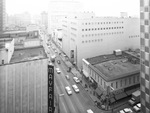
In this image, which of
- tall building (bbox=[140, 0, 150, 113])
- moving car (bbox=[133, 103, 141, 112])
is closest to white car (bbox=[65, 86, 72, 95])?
moving car (bbox=[133, 103, 141, 112])

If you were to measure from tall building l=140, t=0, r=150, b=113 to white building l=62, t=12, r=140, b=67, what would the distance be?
32.6 meters

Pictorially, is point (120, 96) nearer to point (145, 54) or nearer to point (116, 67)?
point (116, 67)

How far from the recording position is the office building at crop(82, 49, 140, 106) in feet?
113

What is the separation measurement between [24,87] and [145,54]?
19.7 metres

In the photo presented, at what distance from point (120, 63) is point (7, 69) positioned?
32.9m

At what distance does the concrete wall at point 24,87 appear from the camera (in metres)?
19.7

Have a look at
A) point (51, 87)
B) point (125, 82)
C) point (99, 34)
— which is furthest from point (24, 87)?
point (99, 34)

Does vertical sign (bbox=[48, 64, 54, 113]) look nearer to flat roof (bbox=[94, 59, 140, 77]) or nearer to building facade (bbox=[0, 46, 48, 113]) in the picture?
building facade (bbox=[0, 46, 48, 113])

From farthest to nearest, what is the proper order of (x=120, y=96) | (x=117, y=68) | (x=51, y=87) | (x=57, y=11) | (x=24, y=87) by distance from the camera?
(x=57, y=11)
(x=117, y=68)
(x=120, y=96)
(x=24, y=87)
(x=51, y=87)

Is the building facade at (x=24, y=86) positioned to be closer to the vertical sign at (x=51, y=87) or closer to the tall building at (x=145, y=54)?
the vertical sign at (x=51, y=87)

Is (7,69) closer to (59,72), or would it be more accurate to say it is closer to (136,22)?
(59,72)

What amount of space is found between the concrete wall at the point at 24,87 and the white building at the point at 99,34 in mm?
35658

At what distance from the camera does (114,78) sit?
3450 cm

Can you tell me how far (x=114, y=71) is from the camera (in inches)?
1502
